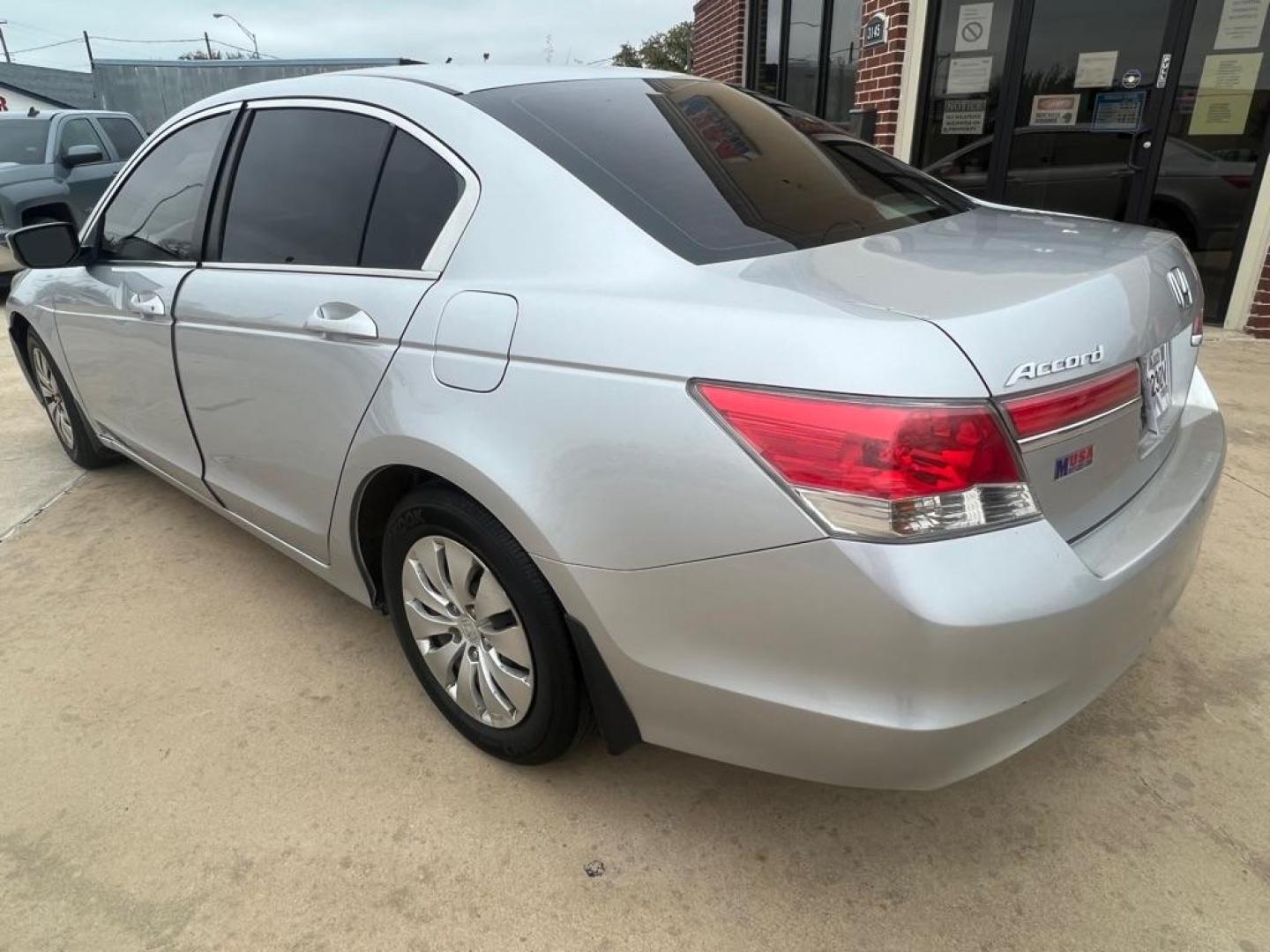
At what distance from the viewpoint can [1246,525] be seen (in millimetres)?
3156

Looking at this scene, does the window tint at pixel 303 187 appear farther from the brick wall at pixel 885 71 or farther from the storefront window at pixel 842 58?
the storefront window at pixel 842 58

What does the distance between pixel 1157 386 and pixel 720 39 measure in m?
10.4

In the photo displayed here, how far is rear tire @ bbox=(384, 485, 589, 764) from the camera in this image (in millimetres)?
1798

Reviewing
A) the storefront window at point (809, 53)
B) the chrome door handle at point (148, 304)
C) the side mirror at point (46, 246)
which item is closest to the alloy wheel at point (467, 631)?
the chrome door handle at point (148, 304)

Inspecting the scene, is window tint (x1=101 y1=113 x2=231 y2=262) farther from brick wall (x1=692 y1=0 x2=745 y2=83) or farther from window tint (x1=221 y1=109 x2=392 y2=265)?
brick wall (x1=692 y1=0 x2=745 y2=83)

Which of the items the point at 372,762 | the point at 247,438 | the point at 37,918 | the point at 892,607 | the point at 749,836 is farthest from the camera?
the point at 247,438

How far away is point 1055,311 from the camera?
1446 millimetres

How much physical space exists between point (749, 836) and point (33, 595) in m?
2.64

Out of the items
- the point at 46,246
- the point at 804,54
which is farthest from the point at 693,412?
the point at 804,54

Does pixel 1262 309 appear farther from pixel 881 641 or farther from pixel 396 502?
pixel 396 502

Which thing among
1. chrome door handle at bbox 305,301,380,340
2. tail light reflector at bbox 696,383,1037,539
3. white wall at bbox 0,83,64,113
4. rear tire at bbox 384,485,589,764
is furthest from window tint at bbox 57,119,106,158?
white wall at bbox 0,83,64,113

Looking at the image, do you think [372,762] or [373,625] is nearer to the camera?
[372,762]

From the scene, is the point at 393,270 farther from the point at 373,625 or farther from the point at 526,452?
the point at 373,625

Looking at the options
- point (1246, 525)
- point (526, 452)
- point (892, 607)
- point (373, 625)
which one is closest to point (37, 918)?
point (373, 625)
